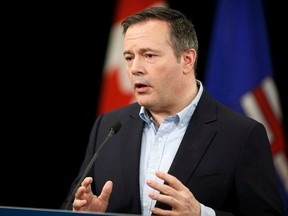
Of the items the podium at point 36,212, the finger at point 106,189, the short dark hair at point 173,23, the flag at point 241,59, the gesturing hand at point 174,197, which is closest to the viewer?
the podium at point 36,212

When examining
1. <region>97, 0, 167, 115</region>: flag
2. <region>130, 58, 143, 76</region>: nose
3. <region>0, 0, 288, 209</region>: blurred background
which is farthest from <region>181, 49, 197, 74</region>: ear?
<region>0, 0, 288, 209</region>: blurred background

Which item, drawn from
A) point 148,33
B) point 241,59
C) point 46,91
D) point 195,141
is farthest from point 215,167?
point 46,91

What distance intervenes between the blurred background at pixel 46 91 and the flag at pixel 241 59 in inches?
34.2

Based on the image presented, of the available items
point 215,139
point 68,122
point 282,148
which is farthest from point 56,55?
point 215,139

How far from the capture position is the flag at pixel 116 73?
3717mm

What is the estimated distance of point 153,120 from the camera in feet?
6.95

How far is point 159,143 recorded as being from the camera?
6.63 feet

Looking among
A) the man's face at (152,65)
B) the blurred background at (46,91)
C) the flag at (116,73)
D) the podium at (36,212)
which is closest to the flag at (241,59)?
→ the flag at (116,73)

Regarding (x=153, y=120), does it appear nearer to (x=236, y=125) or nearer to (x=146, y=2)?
(x=236, y=125)

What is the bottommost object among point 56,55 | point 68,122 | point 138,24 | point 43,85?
point 68,122

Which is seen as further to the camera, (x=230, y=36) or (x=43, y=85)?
Answer: (x=43, y=85)

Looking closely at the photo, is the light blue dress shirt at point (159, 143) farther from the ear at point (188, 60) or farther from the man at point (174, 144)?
the ear at point (188, 60)

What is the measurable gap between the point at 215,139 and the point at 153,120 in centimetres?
29

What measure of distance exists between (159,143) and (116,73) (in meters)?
1.76
